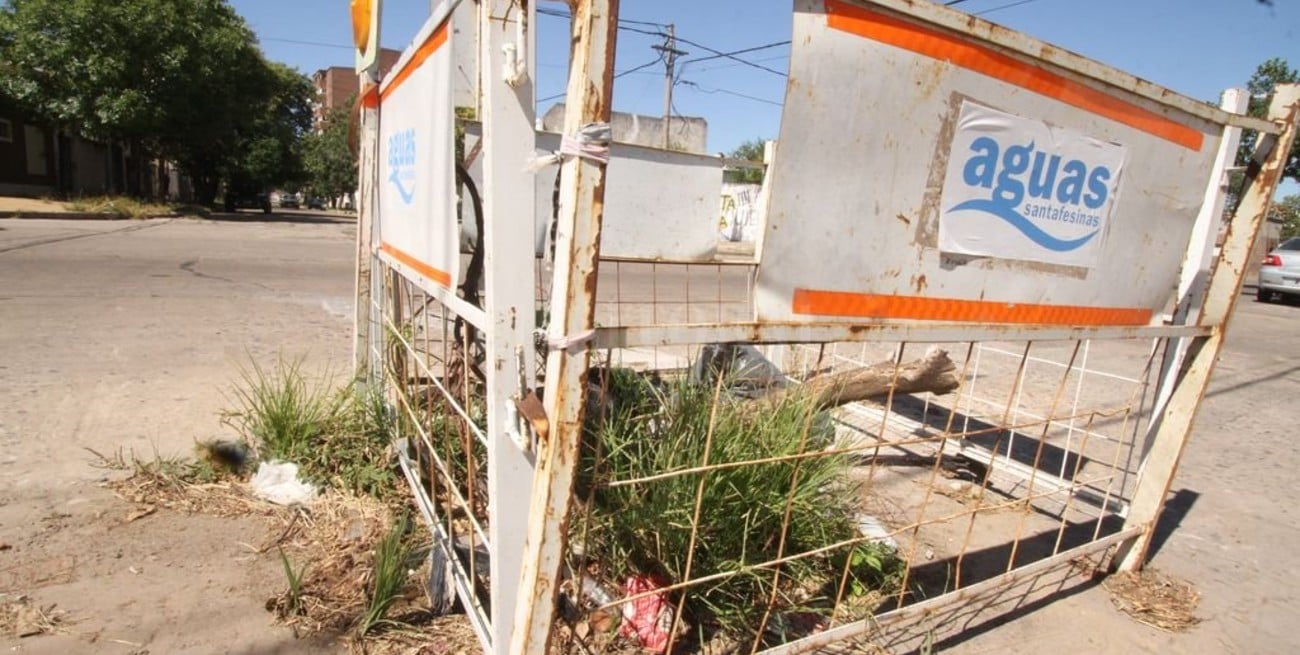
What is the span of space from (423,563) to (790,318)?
170 centimetres

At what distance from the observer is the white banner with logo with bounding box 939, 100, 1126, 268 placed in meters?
1.85

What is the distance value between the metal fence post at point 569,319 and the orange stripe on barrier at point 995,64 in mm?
560

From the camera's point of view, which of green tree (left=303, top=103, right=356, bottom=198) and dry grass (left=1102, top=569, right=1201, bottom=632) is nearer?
dry grass (left=1102, top=569, right=1201, bottom=632)

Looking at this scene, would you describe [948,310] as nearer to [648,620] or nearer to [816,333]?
[816,333]

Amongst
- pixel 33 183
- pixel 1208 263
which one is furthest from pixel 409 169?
pixel 33 183

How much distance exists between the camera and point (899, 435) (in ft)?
14.8

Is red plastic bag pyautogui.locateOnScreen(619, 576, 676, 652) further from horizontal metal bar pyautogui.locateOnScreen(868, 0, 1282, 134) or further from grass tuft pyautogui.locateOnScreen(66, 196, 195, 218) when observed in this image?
grass tuft pyautogui.locateOnScreen(66, 196, 195, 218)

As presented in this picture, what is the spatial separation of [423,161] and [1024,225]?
1.76 metres

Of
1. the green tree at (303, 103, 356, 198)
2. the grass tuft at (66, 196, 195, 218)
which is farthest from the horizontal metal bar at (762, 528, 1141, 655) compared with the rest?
the green tree at (303, 103, 356, 198)

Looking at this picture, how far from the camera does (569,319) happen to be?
1.37 meters

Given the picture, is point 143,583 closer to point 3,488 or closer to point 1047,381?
point 3,488

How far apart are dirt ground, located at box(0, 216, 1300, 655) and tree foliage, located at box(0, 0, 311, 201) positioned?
14.7 metres

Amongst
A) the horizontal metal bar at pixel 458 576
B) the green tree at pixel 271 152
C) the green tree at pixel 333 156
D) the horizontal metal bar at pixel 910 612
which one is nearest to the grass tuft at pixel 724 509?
the horizontal metal bar at pixel 910 612

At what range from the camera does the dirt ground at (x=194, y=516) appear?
90.3 inches
